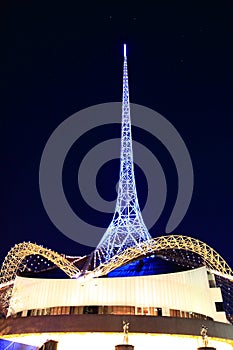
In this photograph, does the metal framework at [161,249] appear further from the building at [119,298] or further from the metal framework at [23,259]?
the metal framework at [23,259]

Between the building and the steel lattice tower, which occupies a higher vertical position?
the steel lattice tower

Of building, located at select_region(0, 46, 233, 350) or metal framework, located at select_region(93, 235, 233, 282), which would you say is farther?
metal framework, located at select_region(93, 235, 233, 282)

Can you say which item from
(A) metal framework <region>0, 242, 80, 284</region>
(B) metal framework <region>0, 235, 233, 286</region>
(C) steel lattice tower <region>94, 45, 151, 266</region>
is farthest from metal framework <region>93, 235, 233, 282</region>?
(C) steel lattice tower <region>94, 45, 151, 266</region>

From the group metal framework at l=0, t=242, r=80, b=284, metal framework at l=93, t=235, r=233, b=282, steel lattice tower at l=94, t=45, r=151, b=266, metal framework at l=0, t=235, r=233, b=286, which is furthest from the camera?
steel lattice tower at l=94, t=45, r=151, b=266

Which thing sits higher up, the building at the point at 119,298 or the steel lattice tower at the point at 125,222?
the steel lattice tower at the point at 125,222

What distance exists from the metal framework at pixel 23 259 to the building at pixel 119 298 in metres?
0.10

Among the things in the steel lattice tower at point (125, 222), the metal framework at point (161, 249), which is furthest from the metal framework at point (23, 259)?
the steel lattice tower at point (125, 222)

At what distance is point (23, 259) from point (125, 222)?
46.7ft

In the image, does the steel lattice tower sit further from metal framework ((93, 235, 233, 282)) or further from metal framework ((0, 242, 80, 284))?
metal framework ((93, 235, 233, 282))

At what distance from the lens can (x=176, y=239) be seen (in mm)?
35312

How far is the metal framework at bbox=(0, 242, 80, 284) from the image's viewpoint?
35312 mm

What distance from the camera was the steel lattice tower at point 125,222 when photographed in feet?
145

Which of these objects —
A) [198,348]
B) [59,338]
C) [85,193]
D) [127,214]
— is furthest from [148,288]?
[85,193]

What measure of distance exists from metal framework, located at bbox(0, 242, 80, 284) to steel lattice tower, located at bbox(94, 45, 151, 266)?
5.59m
